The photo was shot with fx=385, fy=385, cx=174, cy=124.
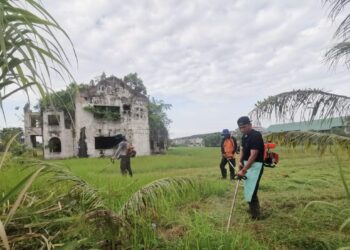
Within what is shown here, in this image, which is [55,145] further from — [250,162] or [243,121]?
[250,162]

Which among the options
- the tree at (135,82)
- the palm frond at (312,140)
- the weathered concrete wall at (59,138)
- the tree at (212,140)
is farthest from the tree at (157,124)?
the palm frond at (312,140)

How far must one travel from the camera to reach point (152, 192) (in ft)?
10.3

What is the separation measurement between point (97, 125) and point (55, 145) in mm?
3224

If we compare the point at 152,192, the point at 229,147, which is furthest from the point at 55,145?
the point at 152,192

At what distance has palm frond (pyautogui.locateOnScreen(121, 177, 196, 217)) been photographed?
2.89 m

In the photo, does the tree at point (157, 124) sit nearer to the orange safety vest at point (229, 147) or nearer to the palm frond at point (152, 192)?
the orange safety vest at point (229, 147)

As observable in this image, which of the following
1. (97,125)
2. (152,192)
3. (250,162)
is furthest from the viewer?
(97,125)

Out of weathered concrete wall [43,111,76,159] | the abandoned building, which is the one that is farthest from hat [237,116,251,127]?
weathered concrete wall [43,111,76,159]

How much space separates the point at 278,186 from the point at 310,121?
330 cm

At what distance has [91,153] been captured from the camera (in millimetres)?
26141

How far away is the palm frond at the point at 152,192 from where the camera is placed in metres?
2.89

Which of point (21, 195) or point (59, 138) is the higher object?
point (59, 138)

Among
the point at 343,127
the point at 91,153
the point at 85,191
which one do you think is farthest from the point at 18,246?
the point at 91,153

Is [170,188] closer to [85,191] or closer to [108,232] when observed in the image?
[85,191]
